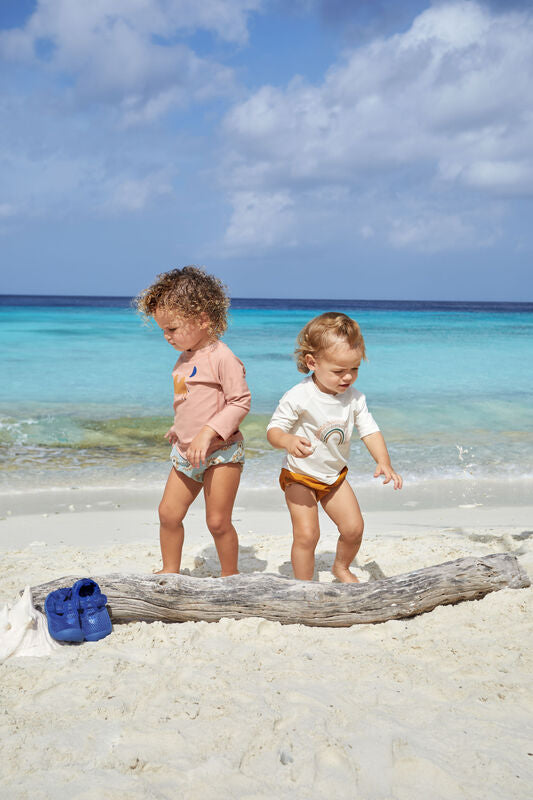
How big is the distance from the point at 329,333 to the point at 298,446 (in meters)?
0.56

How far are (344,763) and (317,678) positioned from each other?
19.7 inches

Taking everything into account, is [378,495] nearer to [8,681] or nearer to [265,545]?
[265,545]

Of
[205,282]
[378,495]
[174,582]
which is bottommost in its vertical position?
[378,495]

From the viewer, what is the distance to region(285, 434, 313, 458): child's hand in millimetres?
3096

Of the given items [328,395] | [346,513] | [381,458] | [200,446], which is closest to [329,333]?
[328,395]

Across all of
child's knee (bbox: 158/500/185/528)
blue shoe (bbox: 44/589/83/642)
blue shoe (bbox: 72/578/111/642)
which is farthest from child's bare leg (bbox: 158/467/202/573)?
blue shoe (bbox: 44/589/83/642)

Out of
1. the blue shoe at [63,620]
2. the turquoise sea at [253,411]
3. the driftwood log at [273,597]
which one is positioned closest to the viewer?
the blue shoe at [63,620]

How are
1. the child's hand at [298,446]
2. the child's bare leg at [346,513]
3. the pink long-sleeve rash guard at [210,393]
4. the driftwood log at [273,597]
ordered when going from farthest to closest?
1. the child's bare leg at [346,513]
2. the pink long-sleeve rash guard at [210,393]
3. the child's hand at [298,446]
4. the driftwood log at [273,597]

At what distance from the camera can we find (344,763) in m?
1.95

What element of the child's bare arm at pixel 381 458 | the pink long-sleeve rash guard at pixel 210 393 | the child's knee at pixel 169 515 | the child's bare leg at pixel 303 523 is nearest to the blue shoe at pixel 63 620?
the child's knee at pixel 169 515

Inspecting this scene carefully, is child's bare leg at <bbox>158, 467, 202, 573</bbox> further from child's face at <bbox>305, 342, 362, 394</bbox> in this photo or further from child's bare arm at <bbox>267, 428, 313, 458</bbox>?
child's face at <bbox>305, 342, 362, 394</bbox>

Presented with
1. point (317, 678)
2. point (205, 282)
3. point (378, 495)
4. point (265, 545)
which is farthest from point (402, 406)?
point (317, 678)

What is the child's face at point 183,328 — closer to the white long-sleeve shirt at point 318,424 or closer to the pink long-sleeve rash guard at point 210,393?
the pink long-sleeve rash guard at point 210,393

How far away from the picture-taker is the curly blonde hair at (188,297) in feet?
10.8
